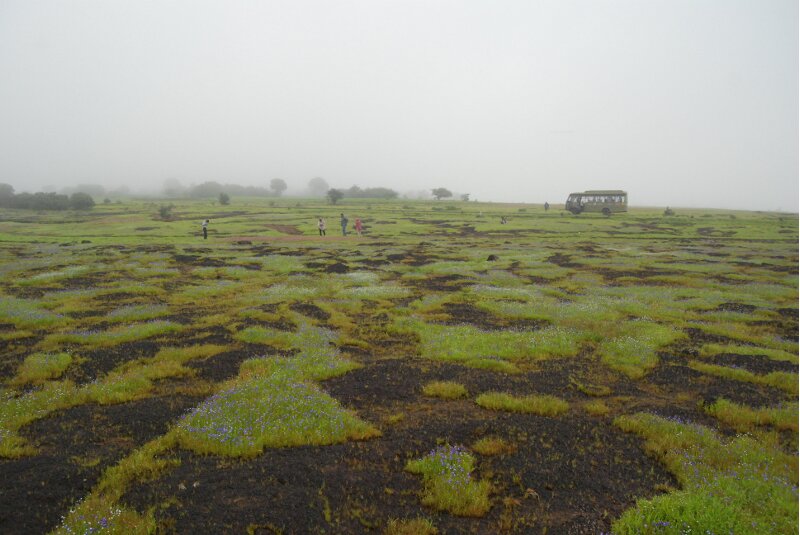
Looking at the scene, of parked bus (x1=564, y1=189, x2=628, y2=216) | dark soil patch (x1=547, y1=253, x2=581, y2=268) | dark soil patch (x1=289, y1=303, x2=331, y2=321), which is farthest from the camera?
parked bus (x1=564, y1=189, x2=628, y2=216)

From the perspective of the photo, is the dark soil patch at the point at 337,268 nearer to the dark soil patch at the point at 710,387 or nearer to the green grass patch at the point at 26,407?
the green grass patch at the point at 26,407

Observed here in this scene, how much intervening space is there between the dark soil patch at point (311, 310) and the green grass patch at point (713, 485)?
16544 mm

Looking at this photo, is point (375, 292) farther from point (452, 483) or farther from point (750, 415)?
point (750, 415)

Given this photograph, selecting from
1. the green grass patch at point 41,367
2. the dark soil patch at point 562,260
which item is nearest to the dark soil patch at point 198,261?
the green grass patch at point 41,367

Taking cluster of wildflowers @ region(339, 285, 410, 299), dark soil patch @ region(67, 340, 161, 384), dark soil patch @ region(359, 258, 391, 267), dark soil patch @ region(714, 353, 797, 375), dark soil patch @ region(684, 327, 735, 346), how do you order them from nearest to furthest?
dark soil patch @ region(67, 340, 161, 384), dark soil patch @ region(714, 353, 797, 375), dark soil patch @ region(684, 327, 735, 346), cluster of wildflowers @ region(339, 285, 410, 299), dark soil patch @ region(359, 258, 391, 267)

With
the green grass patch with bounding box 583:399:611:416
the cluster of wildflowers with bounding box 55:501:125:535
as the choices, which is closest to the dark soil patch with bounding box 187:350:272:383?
the cluster of wildflowers with bounding box 55:501:125:535

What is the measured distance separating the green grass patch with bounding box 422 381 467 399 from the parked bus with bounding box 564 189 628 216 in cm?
11900

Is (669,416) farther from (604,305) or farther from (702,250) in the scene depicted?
(702,250)

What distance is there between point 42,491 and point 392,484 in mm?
7527

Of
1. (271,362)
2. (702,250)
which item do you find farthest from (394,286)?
(702,250)

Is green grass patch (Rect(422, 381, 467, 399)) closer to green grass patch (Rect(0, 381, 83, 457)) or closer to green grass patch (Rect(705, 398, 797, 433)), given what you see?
green grass patch (Rect(705, 398, 797, 433))

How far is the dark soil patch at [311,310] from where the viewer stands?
24639 mm

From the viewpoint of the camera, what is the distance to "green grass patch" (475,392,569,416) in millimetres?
13344

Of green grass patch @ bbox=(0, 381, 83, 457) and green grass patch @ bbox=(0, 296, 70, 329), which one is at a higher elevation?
green grass patch @ bbox=(0, 296, 70, 329)
